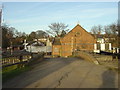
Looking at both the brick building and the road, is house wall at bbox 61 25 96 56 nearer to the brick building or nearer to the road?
the brick building

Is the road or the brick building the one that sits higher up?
the brick building

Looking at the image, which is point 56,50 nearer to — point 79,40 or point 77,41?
point 77,41

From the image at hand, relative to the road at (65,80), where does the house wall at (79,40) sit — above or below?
above

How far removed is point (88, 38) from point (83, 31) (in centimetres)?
267

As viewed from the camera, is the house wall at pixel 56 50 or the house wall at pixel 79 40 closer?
the house wall at pixel 79 40

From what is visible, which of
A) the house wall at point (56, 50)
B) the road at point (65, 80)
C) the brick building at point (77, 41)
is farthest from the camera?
the house wall at point (56, 50)

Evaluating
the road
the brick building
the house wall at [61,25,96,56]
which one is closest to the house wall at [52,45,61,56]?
the brick building

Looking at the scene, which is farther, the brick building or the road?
the brick building

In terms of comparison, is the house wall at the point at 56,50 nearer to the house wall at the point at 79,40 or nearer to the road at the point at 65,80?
the house wall at the point at 79,40

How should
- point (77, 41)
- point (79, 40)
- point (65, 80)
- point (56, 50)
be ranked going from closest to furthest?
1. point (65, 80)
2. point (79, 40)
3. point (77, 41)
4. point (56, 50)

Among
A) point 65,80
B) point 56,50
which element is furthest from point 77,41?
point 65,80

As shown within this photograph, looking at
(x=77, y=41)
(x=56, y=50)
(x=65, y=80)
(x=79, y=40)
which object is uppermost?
(x=79, y=40)

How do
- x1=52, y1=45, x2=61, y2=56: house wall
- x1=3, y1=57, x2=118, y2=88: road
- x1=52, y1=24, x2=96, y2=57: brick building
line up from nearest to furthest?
x1=3, y1=57, x2=118, y2=88: road → x1=52, y1=24, x2=96, y2=57: brick building → x1=52, y1=45, x2=61, y2=56: house wall

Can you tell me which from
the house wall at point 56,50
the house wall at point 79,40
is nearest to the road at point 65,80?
the house wall at point 79,40
